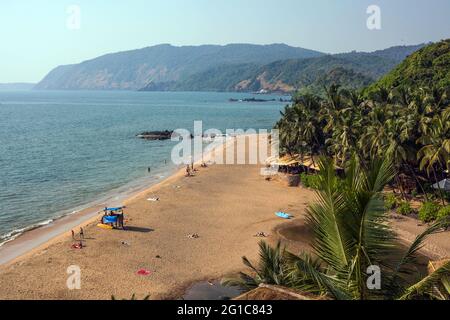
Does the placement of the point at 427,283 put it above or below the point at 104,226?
above

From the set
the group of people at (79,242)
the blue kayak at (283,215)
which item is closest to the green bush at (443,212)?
the blue kayak at (283,215)

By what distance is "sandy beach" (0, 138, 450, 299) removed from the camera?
22922 millimetres

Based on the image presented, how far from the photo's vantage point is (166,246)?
2897 cm

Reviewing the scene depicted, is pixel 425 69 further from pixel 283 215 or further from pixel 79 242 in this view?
pixel 79 242

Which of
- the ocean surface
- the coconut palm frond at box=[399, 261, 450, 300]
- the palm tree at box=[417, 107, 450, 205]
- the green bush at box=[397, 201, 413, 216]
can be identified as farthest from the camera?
the ocean surface

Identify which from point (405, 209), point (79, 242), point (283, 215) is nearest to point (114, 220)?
point (79, 242)

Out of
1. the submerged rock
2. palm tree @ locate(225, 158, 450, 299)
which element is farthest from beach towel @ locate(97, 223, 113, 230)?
the submerged rock

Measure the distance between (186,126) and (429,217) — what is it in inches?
3884

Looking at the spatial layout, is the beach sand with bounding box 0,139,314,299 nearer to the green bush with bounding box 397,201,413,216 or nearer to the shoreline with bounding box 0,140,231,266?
the shoreline with bounding box 0,140,231,266

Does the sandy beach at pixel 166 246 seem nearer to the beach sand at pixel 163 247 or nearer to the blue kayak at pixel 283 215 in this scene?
the beach sand at pixel 163 247

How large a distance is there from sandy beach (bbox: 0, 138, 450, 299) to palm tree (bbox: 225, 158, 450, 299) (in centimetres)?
1572

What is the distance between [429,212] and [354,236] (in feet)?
92.8
